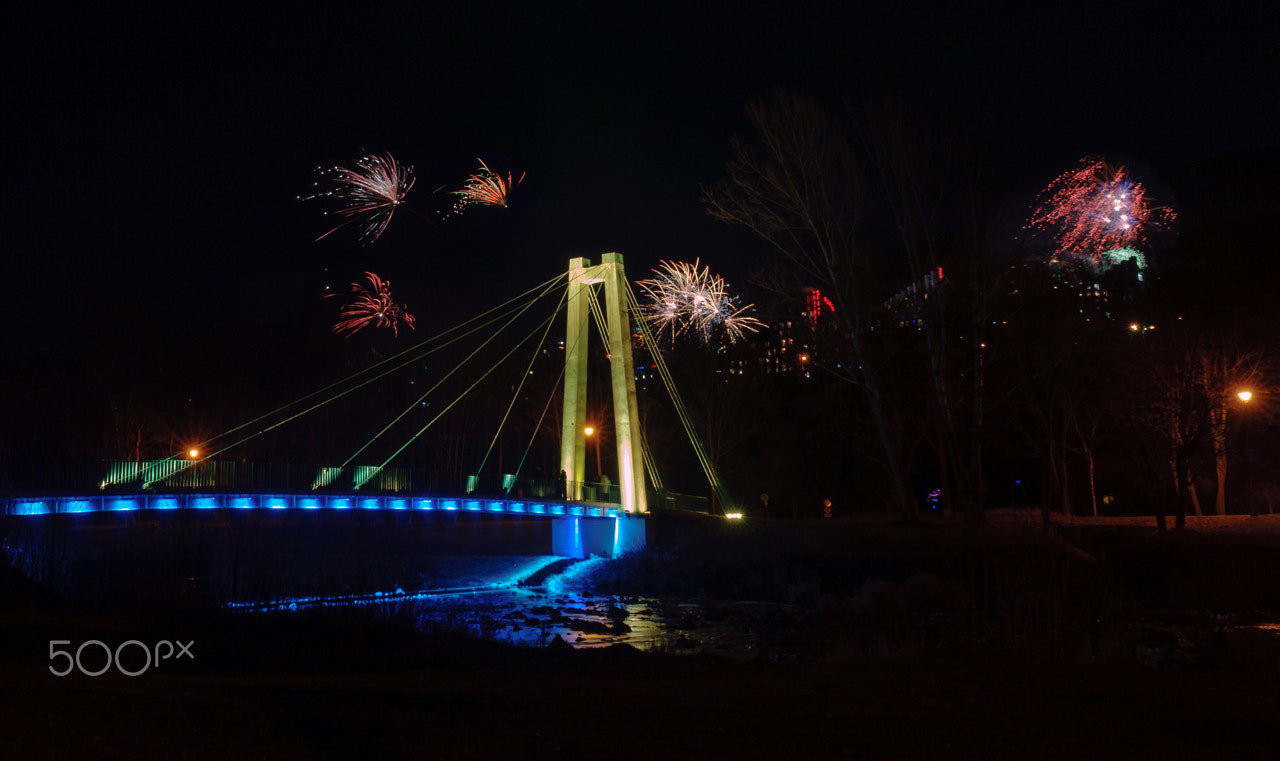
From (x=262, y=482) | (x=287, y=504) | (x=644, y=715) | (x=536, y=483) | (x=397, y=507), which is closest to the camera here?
(x=644, y=715)

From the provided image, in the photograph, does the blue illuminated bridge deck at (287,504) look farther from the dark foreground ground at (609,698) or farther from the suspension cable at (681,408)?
the dark foreground ground at (609,698)

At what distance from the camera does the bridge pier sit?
3497 centimetres

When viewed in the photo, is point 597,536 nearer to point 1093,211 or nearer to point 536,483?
point 536,483

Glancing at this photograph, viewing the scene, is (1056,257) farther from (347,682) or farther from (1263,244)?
(347,682)

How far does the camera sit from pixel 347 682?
26.9ft

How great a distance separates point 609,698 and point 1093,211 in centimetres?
2409

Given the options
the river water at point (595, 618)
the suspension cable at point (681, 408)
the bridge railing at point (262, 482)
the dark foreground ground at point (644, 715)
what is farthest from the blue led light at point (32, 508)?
the suspension cable at point (681, 408)

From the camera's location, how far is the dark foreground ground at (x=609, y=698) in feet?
18.7

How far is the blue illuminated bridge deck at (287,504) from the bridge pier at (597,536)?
497mm

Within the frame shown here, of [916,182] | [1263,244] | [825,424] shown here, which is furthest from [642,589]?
[1263,244]

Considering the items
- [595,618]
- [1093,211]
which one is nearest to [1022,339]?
[1093,211]

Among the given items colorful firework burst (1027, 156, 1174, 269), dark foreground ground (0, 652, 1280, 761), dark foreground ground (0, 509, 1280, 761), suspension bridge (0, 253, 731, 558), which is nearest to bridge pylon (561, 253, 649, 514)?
suspension bridge (0, 253, 731, 558)

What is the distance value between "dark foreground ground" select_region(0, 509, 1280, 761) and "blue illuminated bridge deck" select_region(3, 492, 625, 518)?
1195cm

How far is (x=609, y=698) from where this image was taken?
24.4 feet
